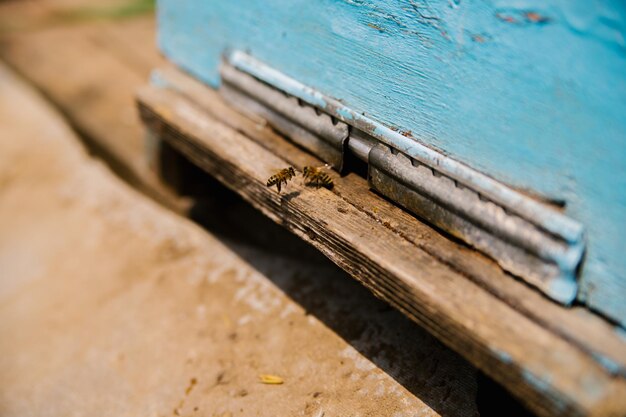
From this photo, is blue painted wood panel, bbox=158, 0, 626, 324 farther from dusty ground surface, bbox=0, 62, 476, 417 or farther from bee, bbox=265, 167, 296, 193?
dusty ground surface, bbox=0, 62, 476, 417

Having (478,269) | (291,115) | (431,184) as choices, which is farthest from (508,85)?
(291,115)

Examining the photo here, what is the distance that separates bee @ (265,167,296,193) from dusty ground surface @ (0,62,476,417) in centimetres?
61

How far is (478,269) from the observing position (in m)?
1.53

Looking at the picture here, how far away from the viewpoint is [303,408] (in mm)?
1885

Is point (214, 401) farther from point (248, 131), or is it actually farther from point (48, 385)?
point (248, 131)

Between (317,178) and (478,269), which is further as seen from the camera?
(317,178)

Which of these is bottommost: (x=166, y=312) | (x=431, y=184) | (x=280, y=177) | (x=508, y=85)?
(x=166, y=312)

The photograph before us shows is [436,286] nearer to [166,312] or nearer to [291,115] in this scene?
[291,115]

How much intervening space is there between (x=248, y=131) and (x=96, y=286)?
0.97 metres

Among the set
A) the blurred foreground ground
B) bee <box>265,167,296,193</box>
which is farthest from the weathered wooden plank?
the blurred foreground ground

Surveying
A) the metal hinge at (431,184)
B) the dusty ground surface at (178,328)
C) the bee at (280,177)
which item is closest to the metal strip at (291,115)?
the metal hinge at (431,184)

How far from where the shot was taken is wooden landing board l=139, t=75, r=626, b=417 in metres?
1.28

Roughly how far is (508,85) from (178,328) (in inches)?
58.3

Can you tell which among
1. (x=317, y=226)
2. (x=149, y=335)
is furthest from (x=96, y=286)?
(x=317, y=226)
